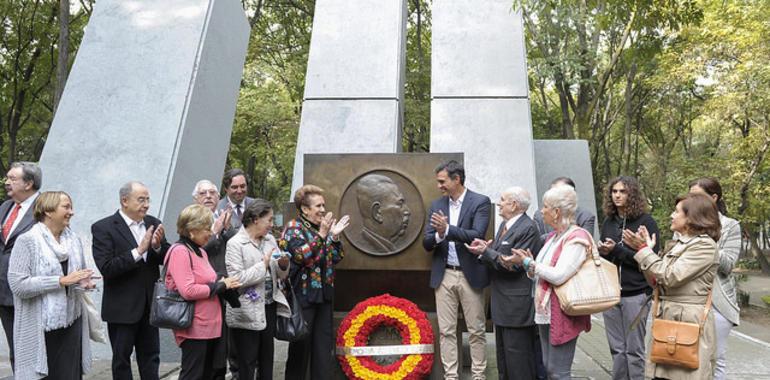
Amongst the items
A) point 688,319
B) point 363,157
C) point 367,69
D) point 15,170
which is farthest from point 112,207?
point 688,319

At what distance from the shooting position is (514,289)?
16.4 feet

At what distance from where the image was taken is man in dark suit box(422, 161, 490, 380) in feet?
17.4

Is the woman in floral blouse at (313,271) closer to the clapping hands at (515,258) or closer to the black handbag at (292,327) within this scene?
the black handbag at (292,327)

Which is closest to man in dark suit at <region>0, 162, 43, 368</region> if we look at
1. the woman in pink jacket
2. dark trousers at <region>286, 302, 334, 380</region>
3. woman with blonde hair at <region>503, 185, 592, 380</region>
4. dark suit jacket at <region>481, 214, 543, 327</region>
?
the woman in pink jacket

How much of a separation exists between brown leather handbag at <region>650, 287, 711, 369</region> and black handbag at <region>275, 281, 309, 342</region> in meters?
2.51

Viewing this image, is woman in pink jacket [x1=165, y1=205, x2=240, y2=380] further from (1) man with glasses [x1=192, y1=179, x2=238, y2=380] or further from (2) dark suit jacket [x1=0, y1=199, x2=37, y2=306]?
(2) dark suit jacket [x1=0, y1=199, x2=37, y2=306]

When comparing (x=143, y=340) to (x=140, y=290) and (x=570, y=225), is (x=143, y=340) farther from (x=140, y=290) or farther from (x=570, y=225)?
(x=570, y=225)

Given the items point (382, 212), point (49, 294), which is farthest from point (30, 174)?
point (382, 212)

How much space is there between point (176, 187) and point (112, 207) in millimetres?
682

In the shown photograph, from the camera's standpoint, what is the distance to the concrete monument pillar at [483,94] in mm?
8703

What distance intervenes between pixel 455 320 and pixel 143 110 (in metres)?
4.27

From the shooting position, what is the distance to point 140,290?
4852 mm

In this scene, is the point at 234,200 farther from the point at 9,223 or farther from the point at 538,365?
the point at 538,365

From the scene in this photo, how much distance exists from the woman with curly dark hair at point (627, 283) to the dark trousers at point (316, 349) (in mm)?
2338
